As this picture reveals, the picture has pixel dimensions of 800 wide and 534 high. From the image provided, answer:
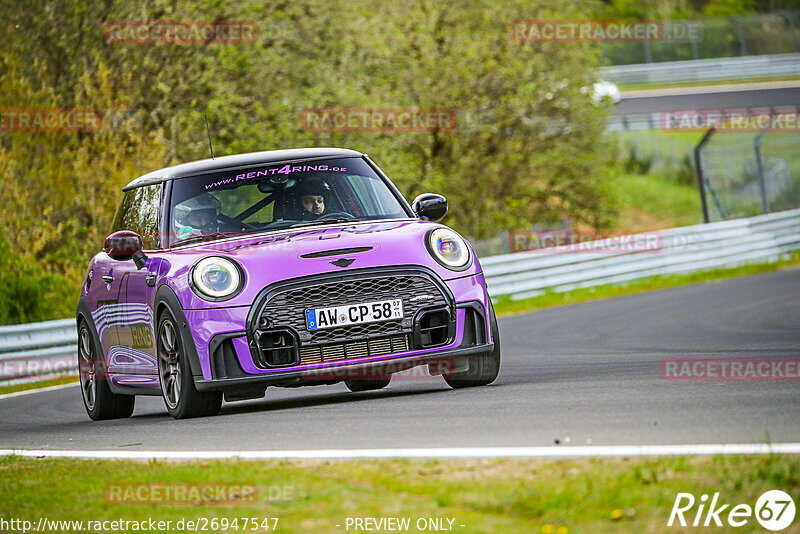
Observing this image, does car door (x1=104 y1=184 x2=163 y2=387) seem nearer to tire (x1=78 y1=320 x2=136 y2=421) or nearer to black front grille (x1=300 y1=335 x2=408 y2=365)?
tire (x1=78 y1=320 x2=136 y2=421)

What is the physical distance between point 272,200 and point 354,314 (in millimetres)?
1342

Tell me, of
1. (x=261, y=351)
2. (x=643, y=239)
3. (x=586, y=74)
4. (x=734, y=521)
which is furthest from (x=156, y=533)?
(x=586, y=74)

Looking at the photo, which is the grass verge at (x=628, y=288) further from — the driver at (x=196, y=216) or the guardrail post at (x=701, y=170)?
the driver at (x=196, y=216)

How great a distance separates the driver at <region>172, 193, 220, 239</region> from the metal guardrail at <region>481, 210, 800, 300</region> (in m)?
12.0

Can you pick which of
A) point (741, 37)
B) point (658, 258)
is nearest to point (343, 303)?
point (658, 258)

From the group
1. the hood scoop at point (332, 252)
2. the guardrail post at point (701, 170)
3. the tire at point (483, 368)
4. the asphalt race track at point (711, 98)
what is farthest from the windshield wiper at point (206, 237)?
the asphalt race track at point (711, 98)

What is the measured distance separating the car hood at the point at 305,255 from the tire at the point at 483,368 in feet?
1.38

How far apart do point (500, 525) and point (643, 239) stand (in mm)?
18772

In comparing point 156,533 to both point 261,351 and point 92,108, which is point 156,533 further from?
point 92,108

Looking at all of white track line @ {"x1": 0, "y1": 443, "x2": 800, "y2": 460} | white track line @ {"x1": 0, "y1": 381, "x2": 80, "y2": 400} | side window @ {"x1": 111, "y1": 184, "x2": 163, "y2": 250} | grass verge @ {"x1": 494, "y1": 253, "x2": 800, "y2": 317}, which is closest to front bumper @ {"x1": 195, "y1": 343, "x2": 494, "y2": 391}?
white track line @ {"x1": 0, "y1": 443, "x2": 800, "y2": 460}

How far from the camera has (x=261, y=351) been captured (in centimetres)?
782

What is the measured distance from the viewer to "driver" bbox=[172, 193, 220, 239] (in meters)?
8.70

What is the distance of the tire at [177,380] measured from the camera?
803 cm

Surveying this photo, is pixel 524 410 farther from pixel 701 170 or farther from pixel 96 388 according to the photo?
pixel 701 170
